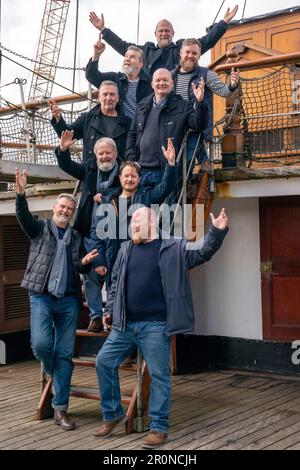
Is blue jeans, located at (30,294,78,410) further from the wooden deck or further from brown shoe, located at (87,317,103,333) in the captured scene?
the wooden deck

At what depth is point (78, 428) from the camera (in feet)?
17.3

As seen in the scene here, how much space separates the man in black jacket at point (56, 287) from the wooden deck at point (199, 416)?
311 mm

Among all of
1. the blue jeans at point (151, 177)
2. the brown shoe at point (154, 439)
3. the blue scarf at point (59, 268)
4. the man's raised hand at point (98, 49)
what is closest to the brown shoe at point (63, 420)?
the brown shoe at point (154, 439)

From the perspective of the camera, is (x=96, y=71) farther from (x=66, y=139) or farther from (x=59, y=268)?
(x=59, y=268)

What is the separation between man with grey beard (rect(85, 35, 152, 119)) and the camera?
6.26m

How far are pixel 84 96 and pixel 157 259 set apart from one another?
148 inches

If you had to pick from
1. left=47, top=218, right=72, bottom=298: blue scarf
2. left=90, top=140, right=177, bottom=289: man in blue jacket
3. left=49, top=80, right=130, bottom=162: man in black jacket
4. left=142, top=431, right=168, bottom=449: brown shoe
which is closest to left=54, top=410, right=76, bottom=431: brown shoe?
left=142, top=431, right=168, bottom=449: brown shoe

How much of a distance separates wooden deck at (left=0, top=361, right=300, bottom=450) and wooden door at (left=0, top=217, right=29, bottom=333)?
51.1 inches

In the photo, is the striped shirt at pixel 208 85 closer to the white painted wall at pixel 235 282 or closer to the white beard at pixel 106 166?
the white beard at pixel 106 166

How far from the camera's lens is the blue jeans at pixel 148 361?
4762mm

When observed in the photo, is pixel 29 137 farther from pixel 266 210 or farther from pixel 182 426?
pixel 182 426

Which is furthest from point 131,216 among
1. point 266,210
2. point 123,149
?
point 266,210

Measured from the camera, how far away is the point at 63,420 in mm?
5273
